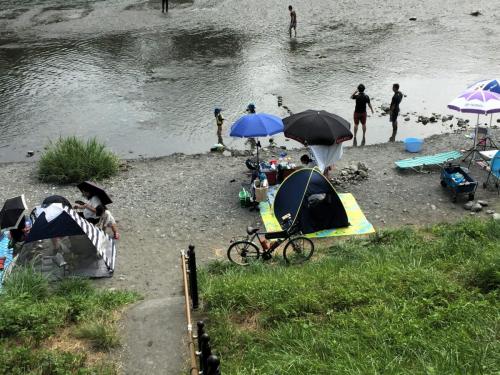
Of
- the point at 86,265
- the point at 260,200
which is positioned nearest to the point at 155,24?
the point at 260,200

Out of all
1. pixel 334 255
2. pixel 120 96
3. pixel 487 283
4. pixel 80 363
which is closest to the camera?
pixel 80 363

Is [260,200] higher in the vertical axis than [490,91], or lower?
lower

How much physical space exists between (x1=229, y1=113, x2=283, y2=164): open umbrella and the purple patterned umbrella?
4511mm

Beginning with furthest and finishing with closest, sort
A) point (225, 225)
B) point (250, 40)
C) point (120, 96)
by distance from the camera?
1. point (250, 40)
2. point (120, 96)
3. point (225, 225)

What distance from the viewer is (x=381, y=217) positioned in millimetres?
12172

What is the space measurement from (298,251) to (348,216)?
2258mm

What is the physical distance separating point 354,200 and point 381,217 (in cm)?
86

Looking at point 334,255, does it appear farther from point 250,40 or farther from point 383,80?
point 250,40

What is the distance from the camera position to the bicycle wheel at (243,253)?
10.2 metres

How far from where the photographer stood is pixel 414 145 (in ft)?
50.7

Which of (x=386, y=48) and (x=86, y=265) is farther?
(x=386, y=48)

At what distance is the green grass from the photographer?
5820 millimetres

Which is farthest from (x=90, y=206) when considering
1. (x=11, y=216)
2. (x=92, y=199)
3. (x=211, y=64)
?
(x=211, y=64)

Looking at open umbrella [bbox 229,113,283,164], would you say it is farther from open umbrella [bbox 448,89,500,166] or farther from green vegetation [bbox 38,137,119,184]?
open umbrella [bbox 448,89,500,166]
